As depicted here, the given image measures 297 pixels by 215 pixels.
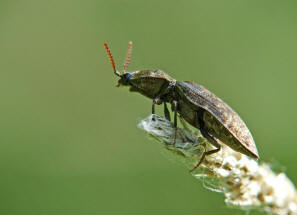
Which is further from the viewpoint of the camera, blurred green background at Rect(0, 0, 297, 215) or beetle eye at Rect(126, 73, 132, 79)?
blurred green background at Rect(0, 0, 297, 215)

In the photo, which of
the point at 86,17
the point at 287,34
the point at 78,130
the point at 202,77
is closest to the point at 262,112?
the point at 202,77

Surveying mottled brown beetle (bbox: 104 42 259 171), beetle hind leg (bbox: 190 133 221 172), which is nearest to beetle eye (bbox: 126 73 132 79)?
mottled brown beetle (bbox: 104 42 259 171)

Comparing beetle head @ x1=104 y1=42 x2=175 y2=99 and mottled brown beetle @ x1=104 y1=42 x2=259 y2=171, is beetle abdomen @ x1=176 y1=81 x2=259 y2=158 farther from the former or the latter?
beetle head @ x1=104 y1=42 x2=175 y2=99

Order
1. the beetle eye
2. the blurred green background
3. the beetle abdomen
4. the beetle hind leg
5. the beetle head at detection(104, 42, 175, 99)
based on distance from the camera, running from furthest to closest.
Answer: the blurred green background → the beetle eye → the beetle head at detection(104, 42, 175, 99) → the beetle abdomen → the beetle hind leg

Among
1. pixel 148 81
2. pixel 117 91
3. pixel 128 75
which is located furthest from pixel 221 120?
pixel 117 91

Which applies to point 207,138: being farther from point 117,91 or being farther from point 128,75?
point 117,91

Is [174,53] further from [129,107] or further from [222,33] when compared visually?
[129,107]

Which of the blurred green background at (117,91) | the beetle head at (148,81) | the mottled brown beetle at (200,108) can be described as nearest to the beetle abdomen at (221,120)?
the mottled brown beetle at (200,108)
